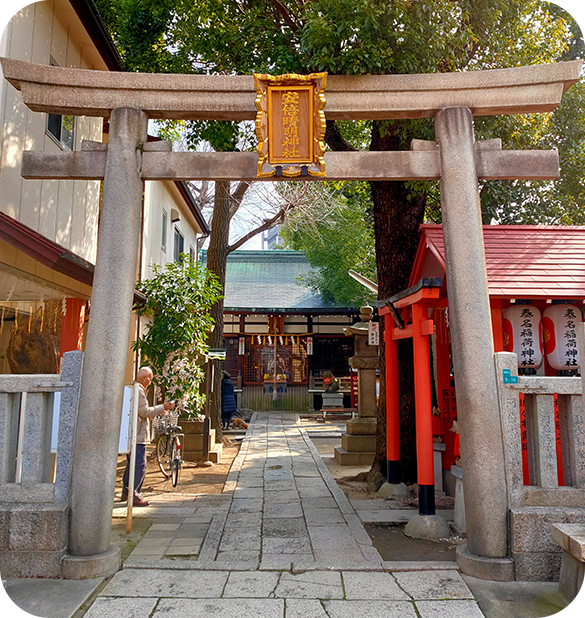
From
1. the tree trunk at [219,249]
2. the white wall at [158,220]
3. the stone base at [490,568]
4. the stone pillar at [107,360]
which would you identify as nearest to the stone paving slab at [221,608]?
the stone pillar at [107,360]

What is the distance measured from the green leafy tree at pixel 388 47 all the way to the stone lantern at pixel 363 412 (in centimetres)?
221

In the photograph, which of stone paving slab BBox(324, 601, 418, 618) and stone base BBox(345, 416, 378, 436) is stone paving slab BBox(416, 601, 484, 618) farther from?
stone base BBox(345, 416, 378, 436)

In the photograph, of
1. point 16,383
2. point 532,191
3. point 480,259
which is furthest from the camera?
point 532,191

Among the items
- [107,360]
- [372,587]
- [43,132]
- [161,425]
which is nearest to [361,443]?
[161,425]

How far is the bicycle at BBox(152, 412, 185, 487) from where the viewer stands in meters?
8.41

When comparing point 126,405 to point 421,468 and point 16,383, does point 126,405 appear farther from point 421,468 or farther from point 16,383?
point 421,468

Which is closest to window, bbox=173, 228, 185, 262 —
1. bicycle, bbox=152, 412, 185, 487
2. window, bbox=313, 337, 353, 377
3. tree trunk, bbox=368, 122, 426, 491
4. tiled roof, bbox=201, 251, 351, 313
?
tiled roof, bbox=201, 251, 351, 313

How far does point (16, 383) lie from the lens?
15.2 feet

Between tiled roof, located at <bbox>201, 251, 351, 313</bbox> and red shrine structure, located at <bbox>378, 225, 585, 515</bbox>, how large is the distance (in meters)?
12.9

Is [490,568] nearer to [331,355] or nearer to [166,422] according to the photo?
[166,422]

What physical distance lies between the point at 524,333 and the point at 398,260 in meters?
2.47

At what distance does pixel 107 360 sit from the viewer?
15.6ft

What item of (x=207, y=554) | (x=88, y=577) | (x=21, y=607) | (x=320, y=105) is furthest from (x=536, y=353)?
(x=21, y=607)

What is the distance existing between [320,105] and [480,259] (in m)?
2.25
